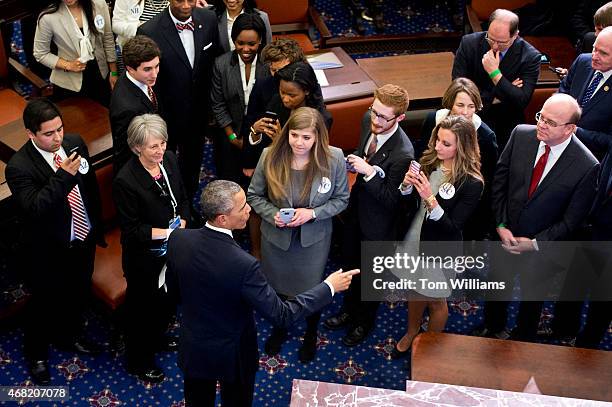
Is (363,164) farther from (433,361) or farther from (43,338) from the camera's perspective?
(43,338)

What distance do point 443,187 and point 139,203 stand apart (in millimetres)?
1480

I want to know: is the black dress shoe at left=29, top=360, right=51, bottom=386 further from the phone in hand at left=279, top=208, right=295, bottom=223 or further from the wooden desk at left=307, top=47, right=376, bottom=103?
the wooden desk at left=307, top=47, right=376, bottom=103

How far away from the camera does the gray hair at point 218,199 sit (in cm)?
322

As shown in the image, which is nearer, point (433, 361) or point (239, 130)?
point (433, 361)

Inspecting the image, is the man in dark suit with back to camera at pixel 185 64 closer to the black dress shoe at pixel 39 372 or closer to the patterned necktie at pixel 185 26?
the patterned necktie at pixel 185 26

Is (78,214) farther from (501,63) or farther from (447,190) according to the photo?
(501,63)

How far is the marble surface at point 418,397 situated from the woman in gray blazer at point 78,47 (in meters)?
2.48

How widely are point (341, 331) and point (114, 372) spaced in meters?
1.32

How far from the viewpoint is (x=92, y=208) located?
4113mm

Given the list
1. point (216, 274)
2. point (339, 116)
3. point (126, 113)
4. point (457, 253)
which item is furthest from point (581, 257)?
point (126, 113)

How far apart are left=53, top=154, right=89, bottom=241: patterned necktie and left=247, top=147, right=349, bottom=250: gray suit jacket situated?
84cm

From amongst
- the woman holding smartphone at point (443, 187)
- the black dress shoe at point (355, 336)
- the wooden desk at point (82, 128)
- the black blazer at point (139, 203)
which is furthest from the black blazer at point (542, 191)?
the wooden desk at point (82, 128)

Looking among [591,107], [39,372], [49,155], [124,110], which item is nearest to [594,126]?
[591,107]

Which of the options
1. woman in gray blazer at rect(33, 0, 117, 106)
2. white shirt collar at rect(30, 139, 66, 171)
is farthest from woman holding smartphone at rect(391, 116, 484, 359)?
woman in gray blazer at rect(33, 0, 117, 106)
